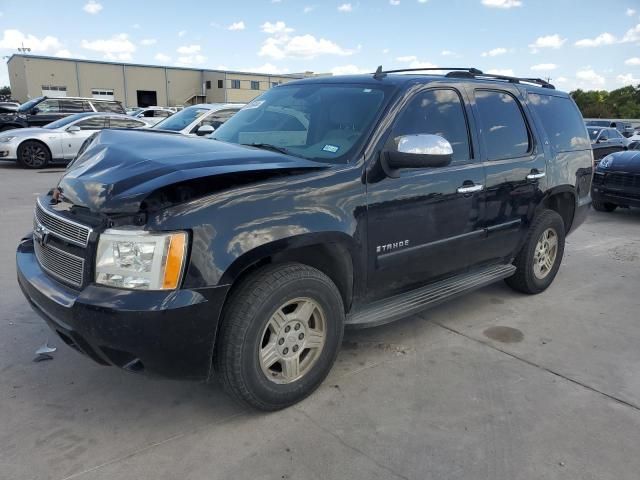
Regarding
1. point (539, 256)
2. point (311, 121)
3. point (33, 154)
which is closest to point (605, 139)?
point (539, 256)

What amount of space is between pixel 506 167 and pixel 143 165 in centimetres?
284

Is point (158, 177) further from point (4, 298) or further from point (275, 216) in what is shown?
point (4, 298)

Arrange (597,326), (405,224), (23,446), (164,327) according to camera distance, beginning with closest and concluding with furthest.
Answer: (164,327)
(23,446)
(405,224)
(597,326)

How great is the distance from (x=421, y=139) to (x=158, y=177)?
5.15ft

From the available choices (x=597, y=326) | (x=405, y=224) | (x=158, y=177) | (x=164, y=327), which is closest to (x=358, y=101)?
(x=405, y=224)

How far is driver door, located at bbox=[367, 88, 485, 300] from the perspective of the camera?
3.32 metres

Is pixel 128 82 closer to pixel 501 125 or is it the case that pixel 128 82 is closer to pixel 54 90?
pixel 54 90

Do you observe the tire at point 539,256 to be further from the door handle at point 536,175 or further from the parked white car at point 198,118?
the parked white car at point 198,118

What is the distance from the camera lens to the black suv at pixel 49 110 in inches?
717

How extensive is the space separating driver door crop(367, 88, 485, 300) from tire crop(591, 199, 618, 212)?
7025 mm

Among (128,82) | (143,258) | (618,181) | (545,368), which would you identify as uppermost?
(128,82)

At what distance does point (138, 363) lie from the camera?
258 cm

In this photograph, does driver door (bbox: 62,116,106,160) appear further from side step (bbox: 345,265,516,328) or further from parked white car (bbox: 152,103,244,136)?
side step (bbox: 345,265,516,328)

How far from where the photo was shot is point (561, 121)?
16.9ft
